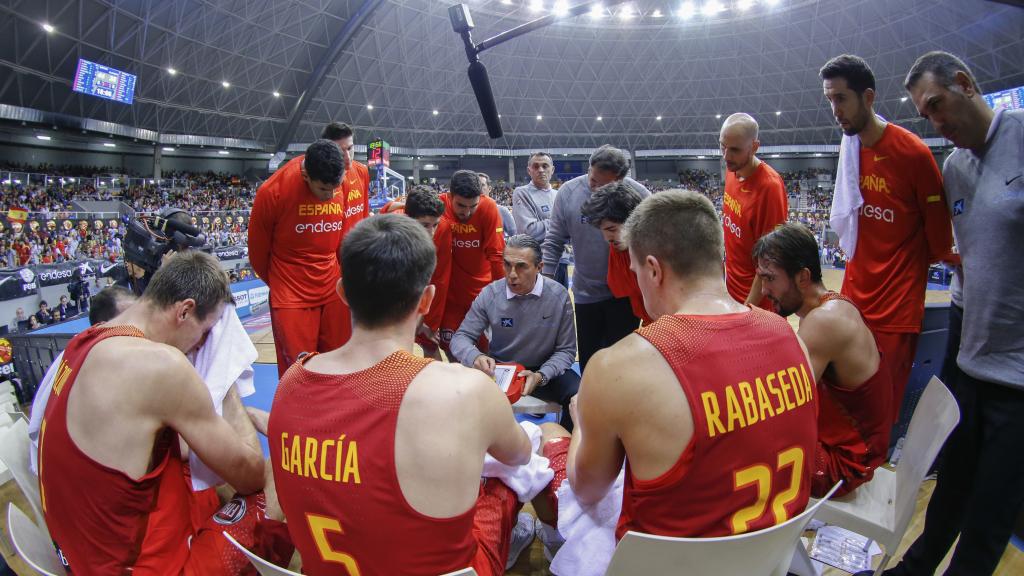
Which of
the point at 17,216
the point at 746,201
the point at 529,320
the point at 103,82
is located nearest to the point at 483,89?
the point at 529,320

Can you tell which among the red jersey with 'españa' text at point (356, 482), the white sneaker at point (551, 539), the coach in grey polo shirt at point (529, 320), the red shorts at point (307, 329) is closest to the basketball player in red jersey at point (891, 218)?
the coach in grey polo shirt at point (529, 320)

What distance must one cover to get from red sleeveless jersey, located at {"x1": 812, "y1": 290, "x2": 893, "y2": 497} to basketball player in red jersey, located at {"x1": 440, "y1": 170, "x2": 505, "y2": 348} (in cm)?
252

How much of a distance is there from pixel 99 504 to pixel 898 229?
3.05 metres

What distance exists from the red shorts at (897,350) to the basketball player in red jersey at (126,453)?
2.64 metres

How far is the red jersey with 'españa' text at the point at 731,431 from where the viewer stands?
3.57 feet

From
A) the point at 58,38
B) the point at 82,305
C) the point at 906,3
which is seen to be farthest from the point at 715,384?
the point at 906,3

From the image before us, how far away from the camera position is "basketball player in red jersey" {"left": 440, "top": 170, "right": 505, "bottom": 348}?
4078 millimetres

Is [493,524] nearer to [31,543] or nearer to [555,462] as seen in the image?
[555,462]

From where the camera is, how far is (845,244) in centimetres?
242

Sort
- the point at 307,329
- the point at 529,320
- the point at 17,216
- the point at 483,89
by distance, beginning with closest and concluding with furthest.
Result: the point at 529,320 → the point at 307,329 → the point at 483,89 → the point at 17,216

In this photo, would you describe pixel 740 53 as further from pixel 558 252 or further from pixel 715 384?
pixel 715 384

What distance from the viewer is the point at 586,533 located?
1.42m

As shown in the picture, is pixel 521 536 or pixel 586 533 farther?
pixel 521 536

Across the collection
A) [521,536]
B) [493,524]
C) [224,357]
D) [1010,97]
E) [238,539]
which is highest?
[1010,97]
